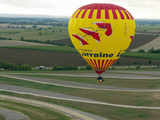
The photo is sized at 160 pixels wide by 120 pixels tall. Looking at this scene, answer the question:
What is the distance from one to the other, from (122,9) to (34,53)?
173 ft

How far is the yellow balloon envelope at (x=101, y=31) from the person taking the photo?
146 ft

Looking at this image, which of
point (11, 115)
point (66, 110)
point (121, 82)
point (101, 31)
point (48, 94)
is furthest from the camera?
point (121, 82)

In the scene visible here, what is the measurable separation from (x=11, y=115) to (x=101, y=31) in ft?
46.1

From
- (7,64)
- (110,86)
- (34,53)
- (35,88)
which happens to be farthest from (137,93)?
(34,53)

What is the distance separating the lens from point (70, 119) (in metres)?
39.8

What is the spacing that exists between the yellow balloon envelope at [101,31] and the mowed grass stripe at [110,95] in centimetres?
555

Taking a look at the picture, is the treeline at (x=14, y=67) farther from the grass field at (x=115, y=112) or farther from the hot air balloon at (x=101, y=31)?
the hot air balloon at (x=101, y=31)

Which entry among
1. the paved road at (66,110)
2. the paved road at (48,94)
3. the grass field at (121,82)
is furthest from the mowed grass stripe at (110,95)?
the paved road at (66,110)

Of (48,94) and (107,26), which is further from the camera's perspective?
(48,94)

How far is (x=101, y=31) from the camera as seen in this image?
44750 mm

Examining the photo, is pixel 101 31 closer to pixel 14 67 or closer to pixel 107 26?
pixel 107 26

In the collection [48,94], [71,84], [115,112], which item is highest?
[115,112]

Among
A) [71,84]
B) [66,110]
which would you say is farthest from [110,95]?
[71,84]

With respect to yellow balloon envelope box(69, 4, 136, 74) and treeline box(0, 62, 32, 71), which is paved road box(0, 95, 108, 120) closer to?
yellow balloon envelope box(69, 4, 136, 74)
